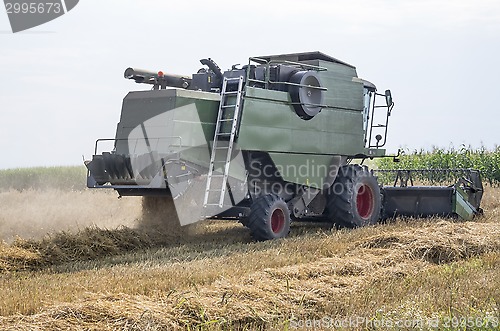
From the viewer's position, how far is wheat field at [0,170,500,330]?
575 centimetres

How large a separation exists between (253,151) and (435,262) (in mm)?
3481

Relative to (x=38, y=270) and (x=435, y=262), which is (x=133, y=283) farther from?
(x=435, y=262)

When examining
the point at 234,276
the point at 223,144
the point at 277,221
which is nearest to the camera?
the point at 234,276

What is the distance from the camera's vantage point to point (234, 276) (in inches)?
293

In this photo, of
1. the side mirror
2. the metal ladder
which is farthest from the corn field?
the metal ladder

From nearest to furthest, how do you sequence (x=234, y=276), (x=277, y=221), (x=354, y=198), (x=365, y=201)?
(x=234, y=276) → (x=277, y=221) → (x=354, y=198) → (x=365, y=201)

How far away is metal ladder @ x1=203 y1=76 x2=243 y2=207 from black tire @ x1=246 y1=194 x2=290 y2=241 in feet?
1.73

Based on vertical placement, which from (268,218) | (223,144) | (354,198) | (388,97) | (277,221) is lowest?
(277,221)

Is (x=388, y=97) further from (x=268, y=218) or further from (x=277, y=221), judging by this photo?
(x=268, y=218)

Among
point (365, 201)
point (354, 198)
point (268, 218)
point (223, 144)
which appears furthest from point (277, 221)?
point (365, 201)

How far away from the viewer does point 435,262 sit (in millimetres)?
9055

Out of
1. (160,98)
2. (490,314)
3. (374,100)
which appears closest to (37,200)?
(160,98)

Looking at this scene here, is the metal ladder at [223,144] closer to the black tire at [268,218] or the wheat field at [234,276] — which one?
the black tire at [268,218]

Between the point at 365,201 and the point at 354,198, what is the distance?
0.62 meters
